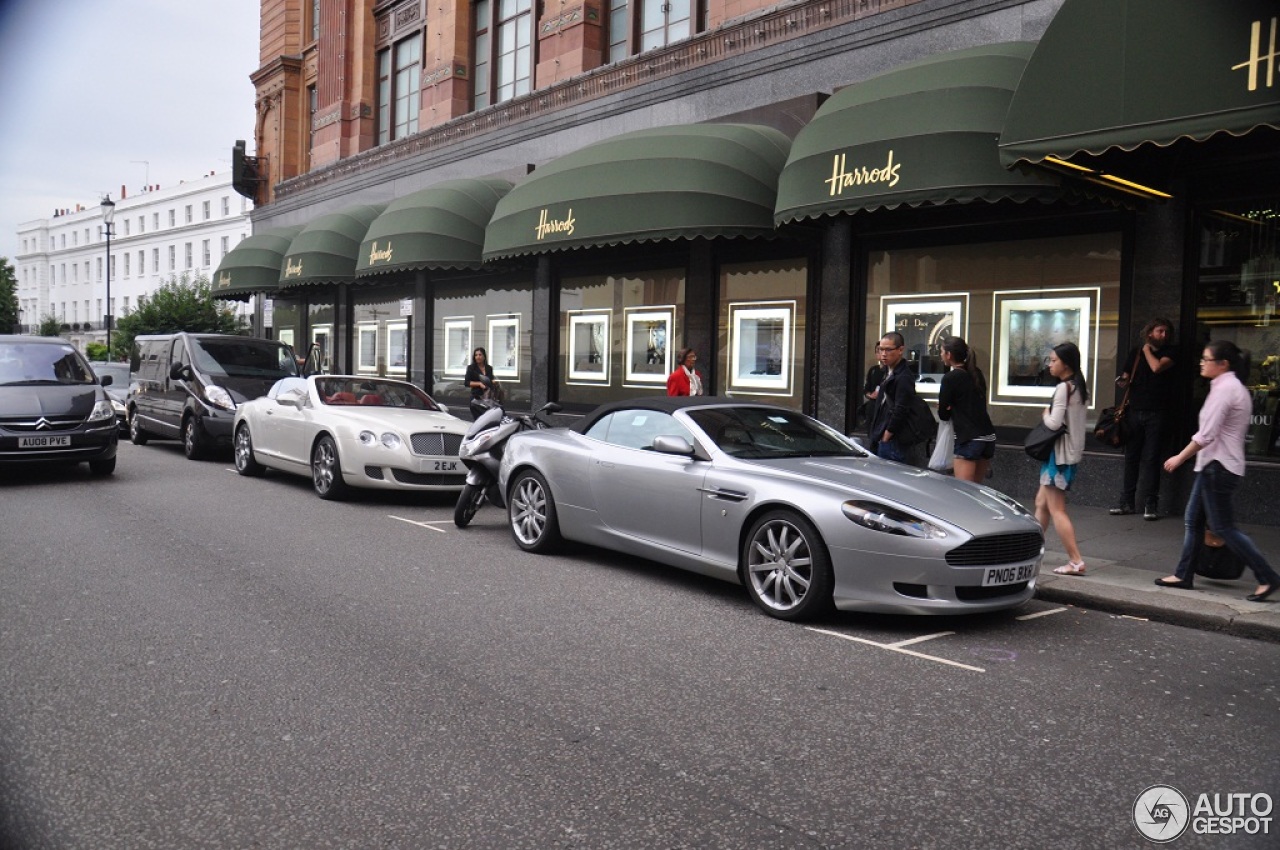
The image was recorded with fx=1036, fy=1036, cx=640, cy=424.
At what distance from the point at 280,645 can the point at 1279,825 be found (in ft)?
15.0

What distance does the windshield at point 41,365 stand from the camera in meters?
12.6

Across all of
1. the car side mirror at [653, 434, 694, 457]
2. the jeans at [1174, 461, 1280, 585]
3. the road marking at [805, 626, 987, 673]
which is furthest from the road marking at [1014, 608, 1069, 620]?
the car side mirror at [653, 434, 694, 457]

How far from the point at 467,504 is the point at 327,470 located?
2.60 meters

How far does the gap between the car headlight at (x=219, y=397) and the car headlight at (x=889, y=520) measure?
11638 mm

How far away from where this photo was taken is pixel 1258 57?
755 centimetres

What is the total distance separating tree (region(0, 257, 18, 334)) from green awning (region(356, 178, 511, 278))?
6103cm

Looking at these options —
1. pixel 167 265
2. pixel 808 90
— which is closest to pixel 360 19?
pixel 808 90

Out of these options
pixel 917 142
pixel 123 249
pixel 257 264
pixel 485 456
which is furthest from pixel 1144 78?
pixel 123 249

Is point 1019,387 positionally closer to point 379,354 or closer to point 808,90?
point 808,90

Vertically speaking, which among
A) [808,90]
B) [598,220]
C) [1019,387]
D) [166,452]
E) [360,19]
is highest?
[360,19]

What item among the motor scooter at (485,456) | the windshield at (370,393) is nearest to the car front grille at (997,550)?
the motor scooter at (485,456)

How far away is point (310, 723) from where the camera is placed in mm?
4309

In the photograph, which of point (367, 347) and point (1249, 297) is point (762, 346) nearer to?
point (1249, 297)

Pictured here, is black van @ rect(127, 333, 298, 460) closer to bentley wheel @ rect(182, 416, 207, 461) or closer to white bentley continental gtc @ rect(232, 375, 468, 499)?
bentley wheel @ rect(182, 416, 207, 461)
